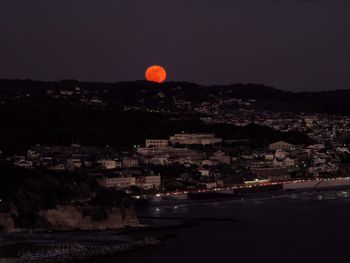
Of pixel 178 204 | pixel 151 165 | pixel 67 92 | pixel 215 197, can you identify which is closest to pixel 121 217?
pixel 178 204

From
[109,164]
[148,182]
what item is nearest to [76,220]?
[148,182]

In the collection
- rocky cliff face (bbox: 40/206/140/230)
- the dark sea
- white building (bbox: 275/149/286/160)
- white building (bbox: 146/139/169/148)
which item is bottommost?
the dark sea

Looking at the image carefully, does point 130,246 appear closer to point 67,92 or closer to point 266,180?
point 266,180

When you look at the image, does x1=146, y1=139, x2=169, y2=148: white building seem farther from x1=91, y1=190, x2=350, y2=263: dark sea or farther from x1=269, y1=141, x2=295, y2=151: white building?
x1=91, y1=190, x2=350, y2=263: dark sea

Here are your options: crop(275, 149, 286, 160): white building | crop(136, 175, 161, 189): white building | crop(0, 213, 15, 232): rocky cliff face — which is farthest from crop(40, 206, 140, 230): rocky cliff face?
crop(275, 149, 286, 160): white building

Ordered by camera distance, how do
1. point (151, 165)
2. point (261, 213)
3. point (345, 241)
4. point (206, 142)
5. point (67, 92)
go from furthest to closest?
point (67, 92) < point (206, 142) < point (151, 165) < point (261, 213) < point (345, 241)

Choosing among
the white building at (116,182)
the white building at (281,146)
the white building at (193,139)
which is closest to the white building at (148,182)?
the white building at (116,182)

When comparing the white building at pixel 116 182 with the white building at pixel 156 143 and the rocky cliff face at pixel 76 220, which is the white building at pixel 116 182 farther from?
the white building at pixel 156 143

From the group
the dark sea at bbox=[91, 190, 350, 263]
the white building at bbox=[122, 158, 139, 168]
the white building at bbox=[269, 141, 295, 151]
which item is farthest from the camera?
the white building at bbox=[269, 141, 295, 151]
